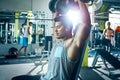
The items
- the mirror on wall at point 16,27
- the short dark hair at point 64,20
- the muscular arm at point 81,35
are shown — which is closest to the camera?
the muscular arm at point 81,35

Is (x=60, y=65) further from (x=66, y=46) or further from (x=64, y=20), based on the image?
(x=64, y=20)

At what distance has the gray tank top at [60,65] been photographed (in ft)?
4.30

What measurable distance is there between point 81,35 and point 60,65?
0.79 feet

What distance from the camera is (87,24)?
4.23 ft

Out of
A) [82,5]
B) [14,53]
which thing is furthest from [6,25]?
[82,5]

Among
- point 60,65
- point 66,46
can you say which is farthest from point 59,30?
point 60,65

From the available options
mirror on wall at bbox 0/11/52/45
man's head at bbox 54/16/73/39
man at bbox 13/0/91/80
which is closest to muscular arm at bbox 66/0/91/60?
man at bbox 13/0/91/80

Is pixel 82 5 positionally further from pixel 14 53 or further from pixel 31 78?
pixel 14 53

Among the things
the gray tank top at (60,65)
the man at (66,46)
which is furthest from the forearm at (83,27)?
the gray tank top at (60,65)

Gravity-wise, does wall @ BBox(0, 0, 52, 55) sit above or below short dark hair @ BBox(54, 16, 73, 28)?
above

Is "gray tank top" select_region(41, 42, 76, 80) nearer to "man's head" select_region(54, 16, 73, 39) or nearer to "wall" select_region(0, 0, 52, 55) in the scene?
"man's head" select_region(54, 16, 73, 39)

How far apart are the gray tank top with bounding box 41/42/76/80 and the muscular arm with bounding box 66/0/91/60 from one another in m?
0.04

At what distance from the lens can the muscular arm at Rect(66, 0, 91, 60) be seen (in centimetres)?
128

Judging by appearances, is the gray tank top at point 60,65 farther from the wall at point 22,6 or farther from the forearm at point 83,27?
the wall at point 22,6
